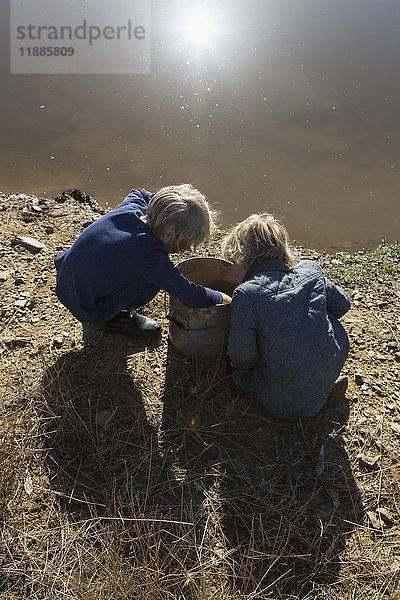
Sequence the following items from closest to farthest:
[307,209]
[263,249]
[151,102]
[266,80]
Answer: [263,249] → [307,209] → [151,102] → [266,80]

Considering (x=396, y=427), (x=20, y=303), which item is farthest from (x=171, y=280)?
(x=396, y=427)

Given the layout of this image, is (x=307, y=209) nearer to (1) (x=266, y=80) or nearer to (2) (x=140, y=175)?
(2) (x=140, y=175)

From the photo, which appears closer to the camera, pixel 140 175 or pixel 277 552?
pixel 277 552

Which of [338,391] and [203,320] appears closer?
[203,320]

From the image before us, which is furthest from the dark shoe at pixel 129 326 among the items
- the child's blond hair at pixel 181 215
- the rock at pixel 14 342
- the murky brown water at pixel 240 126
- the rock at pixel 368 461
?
the murky brown water at pixel 240 126

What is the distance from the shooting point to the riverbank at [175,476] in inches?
74.3

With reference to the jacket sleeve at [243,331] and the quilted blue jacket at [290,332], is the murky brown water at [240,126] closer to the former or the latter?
the quilted blue jacket at [290,332]

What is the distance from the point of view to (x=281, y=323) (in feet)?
6.97

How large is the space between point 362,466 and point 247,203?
2906mm

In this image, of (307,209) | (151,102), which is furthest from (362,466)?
(151,102)

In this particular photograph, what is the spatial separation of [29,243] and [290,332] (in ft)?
7.67

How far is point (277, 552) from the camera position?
1967mm

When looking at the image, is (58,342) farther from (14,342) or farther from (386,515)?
(386,515)

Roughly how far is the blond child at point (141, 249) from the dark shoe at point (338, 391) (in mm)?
834
